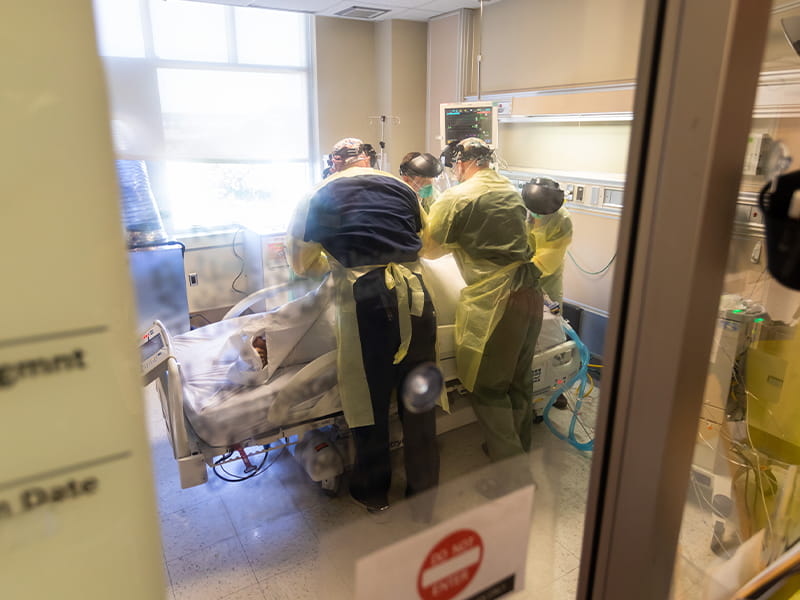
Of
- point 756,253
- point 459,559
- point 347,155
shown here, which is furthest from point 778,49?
point 347,155

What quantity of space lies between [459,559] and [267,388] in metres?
1.45

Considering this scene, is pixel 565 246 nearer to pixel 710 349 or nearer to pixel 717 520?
pixel 717 520

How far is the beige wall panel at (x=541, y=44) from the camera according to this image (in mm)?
2322

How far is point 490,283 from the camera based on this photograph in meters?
2.23

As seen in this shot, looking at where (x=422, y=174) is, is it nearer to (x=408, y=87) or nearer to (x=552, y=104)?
(x=552, y=104)

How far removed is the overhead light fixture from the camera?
12.2 feet

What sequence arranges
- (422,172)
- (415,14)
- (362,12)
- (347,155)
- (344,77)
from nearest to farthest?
1. (347,155)
2. (422,172)
3. (362,12)
4. (415,14)
5. (344,77)

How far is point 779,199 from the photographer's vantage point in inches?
23.2

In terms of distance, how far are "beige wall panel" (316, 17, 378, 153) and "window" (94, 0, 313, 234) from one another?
12 cm

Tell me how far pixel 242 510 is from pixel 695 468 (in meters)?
1.77

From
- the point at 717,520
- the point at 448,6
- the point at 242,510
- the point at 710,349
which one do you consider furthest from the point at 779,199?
the point at 448,6

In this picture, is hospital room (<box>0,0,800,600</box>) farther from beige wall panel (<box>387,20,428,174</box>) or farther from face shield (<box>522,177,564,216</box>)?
beige wall panel (<box>387,20,428,174</box>)

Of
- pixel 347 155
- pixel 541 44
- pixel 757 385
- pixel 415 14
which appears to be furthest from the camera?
pixel 415 14

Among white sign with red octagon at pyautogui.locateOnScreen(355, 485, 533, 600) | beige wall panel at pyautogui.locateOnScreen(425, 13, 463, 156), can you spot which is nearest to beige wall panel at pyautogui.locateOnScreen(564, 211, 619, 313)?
white sign with red octagon at pyautogui.locateOnScreen(355, 485, 533, 600)
